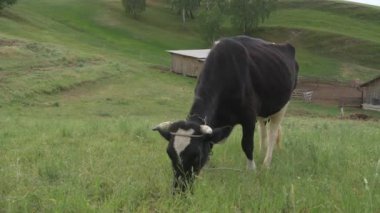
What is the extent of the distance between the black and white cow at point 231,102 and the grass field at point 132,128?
1.09 feet

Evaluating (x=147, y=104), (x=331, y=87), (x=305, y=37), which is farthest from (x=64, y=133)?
(x=305, y=37)

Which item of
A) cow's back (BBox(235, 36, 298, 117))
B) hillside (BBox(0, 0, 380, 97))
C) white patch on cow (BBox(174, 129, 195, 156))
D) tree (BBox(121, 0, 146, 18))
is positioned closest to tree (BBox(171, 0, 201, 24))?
hillside (BBox(0, 0, 380, 97))

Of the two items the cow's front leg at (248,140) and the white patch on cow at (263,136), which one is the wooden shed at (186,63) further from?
the cow's front leg at (248,140)

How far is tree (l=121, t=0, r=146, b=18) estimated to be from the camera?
7938cm

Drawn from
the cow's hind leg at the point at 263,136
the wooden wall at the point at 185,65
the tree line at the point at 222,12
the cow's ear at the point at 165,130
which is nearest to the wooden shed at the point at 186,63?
the wooden wall at the point at 185,65

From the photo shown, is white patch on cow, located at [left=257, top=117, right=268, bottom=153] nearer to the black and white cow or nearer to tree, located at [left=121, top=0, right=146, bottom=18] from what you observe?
the black and white cow

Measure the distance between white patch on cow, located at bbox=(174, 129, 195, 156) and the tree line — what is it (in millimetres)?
64177

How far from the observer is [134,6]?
261 ft

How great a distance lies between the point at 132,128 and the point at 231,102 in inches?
202

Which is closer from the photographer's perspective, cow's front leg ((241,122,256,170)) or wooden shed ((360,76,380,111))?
cow's front leg ((241,122,256,170))

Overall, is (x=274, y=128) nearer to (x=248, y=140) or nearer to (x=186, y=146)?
(x=248, y=140)

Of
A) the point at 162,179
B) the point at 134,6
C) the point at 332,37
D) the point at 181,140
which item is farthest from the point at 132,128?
the point at 134,6

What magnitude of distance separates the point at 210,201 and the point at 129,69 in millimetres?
41563

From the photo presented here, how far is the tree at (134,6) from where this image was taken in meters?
79.4
